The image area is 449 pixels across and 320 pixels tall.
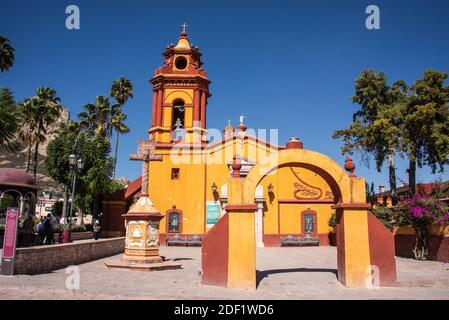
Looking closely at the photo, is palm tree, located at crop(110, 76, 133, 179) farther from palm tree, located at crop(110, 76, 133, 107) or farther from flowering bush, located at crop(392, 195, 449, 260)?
flowering bush, located at crop(392, 195, 449, 260)

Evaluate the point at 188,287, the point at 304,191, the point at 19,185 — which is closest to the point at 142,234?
the point at 188,287

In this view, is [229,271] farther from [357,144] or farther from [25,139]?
[25,139]

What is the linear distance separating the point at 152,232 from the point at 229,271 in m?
4.91

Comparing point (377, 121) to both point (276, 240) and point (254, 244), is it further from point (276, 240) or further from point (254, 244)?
point (254, 244)

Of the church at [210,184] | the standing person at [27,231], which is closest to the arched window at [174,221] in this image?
the church at [210,184]

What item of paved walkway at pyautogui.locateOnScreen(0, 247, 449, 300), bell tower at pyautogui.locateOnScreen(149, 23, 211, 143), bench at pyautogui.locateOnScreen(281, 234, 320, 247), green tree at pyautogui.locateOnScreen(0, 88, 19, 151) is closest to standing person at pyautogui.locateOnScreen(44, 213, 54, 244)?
paved walkway at pyautogui.locateOnScreen(0, 247, 449, 300)

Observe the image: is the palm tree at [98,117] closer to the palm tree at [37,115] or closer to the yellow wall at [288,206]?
the palm tree at [37,115]

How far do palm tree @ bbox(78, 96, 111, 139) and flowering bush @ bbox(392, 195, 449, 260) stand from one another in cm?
2793

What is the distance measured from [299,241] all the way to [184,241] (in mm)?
7460

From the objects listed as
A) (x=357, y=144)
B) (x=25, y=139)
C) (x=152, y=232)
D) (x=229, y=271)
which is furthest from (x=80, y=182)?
(x=229, y=271)

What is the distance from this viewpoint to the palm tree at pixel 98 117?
36625 millimetres

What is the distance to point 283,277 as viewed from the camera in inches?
435

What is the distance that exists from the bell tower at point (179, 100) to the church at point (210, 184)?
73 millimetres

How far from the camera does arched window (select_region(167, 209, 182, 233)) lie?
25.6m
